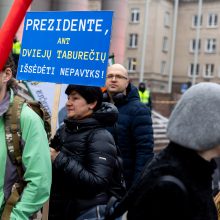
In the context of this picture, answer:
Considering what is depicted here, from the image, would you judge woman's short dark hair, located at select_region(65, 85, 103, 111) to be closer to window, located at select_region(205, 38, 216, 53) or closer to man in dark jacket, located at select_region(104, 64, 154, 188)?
man in dark jacket, located at select_region(104, 64, 154, 188)

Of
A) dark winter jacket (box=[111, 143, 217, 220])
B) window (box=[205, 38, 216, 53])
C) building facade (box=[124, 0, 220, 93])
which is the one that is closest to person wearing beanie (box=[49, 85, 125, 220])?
dark winter jacket (box=[111, 143, 217, 220])

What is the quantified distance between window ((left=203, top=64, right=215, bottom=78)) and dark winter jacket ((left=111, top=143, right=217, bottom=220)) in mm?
60072

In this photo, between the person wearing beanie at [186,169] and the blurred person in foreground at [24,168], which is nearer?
the person wearing beanie at [186,169]

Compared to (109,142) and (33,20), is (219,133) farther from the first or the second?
(33,20)

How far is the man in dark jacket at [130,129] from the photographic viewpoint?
499 centimetres

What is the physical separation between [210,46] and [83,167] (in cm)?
5934

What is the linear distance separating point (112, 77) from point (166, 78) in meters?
56.0

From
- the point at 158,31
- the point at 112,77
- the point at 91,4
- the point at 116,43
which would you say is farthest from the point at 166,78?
the point at 112,77

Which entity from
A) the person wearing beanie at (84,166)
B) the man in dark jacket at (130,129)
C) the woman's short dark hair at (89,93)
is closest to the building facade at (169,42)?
the man in dark jacket at (130,129)

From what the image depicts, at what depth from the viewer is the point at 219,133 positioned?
216 centimetres

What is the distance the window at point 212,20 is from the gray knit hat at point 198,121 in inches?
2391

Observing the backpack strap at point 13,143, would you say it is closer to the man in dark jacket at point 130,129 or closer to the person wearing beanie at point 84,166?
the person wearing beanie at point 84,166

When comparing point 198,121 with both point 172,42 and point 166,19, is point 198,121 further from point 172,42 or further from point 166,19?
point 166,19

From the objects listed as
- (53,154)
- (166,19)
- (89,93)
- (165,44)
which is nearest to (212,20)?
(166,19)
